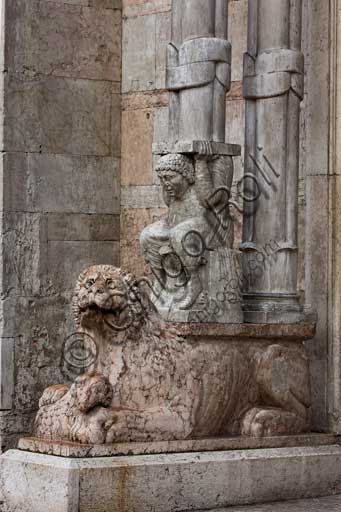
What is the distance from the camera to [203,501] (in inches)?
342

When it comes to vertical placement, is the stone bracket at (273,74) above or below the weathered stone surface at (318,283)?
above

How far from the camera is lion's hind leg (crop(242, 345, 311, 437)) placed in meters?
9.16

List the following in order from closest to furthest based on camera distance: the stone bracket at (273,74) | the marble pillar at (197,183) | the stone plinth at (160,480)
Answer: the stone plinth at (160,480) → the marble pillar at (197,183) → the stone bracket at (273,74)

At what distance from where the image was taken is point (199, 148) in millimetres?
9148

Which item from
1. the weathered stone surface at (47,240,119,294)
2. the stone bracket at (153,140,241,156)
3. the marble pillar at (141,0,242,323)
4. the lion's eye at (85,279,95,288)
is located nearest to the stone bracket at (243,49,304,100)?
the marble pillar at (141,0,242,323)

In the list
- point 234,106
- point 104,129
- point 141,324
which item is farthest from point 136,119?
point 141,324

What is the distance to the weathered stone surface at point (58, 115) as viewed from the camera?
34.5 feet

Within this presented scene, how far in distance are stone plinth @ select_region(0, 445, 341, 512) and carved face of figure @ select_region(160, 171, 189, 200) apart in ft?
5.02

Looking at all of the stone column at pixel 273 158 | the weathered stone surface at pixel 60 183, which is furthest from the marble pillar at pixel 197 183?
the weathered stone surface at pixel 60 183

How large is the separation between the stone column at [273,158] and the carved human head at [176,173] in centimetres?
58

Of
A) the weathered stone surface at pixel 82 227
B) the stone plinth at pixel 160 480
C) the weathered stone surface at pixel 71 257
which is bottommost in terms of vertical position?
the stone plinth at pixel 160 480

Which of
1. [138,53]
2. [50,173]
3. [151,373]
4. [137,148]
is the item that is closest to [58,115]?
[50,173]

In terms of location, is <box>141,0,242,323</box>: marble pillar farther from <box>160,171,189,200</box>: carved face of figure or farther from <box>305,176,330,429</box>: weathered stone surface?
<box>305,176,330,429</box>: weathered stone surface

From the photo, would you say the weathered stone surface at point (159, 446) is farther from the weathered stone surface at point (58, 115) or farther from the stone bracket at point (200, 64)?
the weathered stone surface at point (58, 115)
